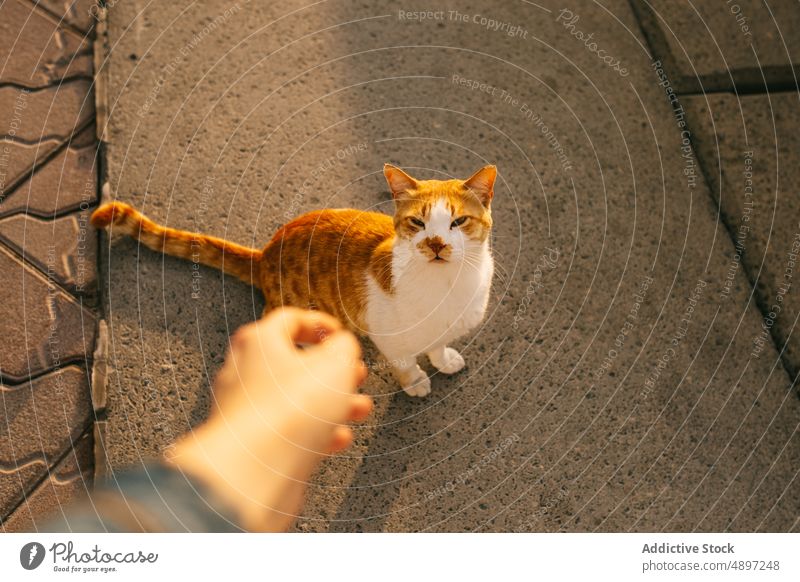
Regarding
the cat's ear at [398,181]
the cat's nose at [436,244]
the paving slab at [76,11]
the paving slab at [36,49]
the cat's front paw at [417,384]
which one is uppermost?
the paving slab at [76,11]

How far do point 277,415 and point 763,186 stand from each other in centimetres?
175

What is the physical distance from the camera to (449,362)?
2000mm

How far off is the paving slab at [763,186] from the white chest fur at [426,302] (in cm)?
100

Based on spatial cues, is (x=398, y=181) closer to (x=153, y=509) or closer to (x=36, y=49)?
(x=153, y=509)

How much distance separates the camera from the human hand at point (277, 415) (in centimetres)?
171

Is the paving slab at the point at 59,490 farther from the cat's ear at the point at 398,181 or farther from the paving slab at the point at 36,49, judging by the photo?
the paving slab at the point at 36,49

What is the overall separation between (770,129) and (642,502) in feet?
4.41

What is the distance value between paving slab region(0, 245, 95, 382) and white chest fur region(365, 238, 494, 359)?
95cm

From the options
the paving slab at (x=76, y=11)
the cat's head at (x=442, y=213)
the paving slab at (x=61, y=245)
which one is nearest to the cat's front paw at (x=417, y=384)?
the cat's head at (x=442, y=213)

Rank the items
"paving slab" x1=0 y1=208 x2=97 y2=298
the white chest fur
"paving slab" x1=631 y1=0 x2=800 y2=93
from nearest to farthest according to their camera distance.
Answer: the white chest fur → "paving slab" x1=0 y1=208 x2=97 y2=298 → "paving slab" x1=631 y1=0 x2=800 y2=93

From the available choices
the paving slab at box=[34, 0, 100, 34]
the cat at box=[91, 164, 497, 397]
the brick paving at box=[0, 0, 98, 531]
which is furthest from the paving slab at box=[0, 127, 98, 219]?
the paving slab at box=[34, 0, 100, 34]

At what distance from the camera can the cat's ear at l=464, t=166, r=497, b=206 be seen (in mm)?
1534

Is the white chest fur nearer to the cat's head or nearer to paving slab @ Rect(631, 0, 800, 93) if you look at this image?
the cat's head
